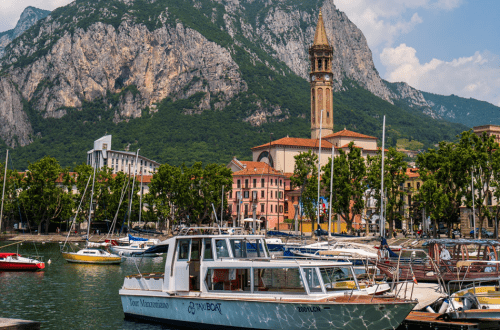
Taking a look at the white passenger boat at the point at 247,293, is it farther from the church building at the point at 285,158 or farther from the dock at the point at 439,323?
the church building at the point at 285,158

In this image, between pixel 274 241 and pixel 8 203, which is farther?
pixel 8 203

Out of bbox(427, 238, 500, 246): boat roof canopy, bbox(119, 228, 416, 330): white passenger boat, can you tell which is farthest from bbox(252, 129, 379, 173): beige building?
bbox(119, 228, 416, 330): white passenger boat

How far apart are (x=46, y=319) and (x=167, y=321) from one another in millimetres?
7635

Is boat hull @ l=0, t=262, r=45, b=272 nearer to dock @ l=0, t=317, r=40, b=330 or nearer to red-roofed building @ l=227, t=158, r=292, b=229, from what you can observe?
dock @ l=0, t=317, r=40, b=330

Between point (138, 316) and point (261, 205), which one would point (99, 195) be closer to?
point (261, 205)

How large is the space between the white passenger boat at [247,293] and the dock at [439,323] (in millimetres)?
2419

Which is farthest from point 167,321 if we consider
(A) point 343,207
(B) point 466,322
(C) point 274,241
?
(A) point 343,207

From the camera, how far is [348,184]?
82.3m

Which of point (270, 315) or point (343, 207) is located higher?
point (343, 207)

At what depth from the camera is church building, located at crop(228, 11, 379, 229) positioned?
4601 inches

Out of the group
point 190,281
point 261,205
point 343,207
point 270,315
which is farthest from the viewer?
point 261,205

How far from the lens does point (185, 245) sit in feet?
82.2

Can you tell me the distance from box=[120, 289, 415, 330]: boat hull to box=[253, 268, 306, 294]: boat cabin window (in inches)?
51.5

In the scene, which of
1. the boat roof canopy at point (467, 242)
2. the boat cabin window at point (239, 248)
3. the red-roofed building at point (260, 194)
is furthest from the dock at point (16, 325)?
the red-roofed building at point (260, 194)
